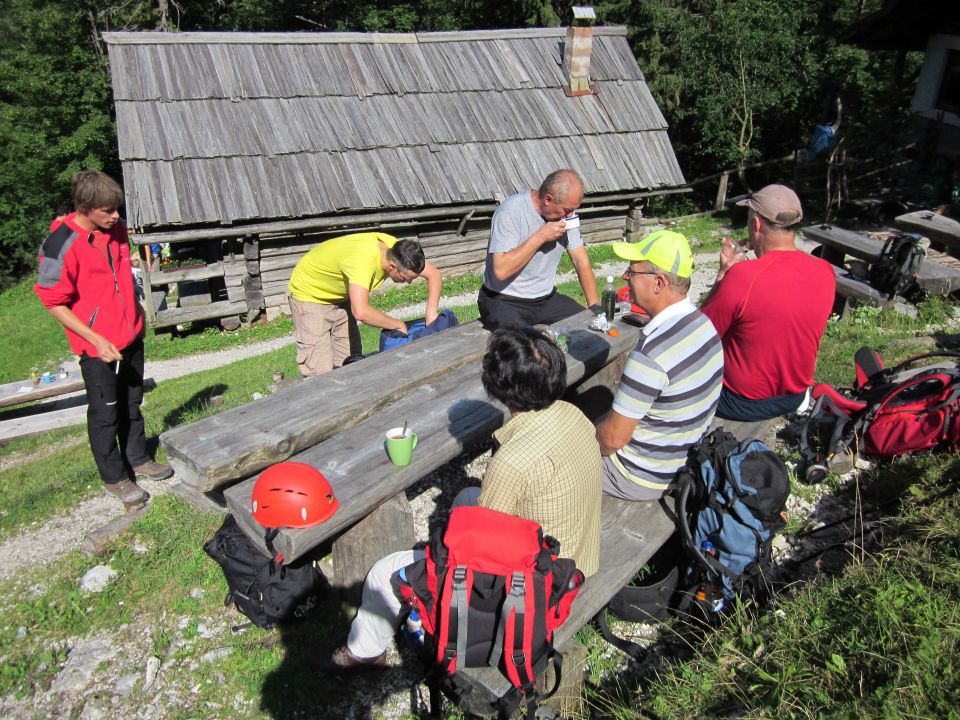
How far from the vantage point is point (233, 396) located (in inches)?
304

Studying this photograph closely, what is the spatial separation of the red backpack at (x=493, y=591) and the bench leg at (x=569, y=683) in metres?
0.34

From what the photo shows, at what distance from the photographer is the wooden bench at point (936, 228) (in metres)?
8.60

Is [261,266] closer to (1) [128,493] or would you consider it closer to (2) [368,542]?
(1) [128,493]

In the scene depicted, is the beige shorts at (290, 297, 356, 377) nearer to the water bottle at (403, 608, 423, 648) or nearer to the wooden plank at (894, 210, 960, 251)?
the water bottle at (403, 608, 423, 648)

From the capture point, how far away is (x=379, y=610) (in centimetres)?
337

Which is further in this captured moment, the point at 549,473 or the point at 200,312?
the point at 200,312

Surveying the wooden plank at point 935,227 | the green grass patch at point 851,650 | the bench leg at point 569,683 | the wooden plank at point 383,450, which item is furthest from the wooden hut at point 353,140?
the green grass patch at point 851,650

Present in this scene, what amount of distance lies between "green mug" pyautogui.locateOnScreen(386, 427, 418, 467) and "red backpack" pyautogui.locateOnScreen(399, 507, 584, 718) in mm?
819

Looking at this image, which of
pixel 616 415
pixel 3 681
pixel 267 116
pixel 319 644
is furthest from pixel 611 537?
pixel 267 116

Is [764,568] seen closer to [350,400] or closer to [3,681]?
[350,400]

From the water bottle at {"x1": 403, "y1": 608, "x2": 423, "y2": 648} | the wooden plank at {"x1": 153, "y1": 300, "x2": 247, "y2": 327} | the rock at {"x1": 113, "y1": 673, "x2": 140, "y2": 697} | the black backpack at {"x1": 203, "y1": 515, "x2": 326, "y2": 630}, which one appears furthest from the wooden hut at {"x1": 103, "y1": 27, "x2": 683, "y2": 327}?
the water bottle at {"x1": 403, "y1": 608, "x2": 423, "y2": 648}

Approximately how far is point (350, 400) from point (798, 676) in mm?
2764

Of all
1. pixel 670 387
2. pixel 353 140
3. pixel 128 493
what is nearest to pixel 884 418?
pixel 670 387

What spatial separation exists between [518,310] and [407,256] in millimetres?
1078
